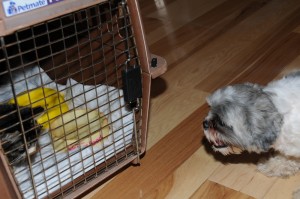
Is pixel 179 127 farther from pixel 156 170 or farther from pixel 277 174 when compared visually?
pixel 277 174

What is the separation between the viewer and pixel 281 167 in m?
1.65

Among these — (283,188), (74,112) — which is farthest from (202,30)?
(74,112)

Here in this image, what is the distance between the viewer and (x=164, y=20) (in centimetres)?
295

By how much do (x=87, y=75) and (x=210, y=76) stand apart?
675mm

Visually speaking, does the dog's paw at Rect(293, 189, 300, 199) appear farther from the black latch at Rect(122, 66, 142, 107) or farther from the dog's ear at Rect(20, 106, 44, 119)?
the dog's ear at Rect(20, 106, 44, 119)

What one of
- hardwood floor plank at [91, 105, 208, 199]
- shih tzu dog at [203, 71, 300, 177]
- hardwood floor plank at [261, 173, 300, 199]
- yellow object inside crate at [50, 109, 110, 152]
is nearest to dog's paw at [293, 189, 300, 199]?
hardwood floor plank at [261, 173, 300, 199]

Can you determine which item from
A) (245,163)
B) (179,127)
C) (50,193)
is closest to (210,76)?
(179,127)

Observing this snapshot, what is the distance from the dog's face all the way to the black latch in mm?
264

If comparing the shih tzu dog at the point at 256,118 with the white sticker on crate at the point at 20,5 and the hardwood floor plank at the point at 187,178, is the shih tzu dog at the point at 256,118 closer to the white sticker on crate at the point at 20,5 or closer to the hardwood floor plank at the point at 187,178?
the hardwood floor plank at the point at 187,178

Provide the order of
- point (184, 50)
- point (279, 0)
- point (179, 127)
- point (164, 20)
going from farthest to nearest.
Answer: point (279, 0) → point (164, 20) → point (184, 50) → point (179, 127)

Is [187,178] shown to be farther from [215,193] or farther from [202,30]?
[202,30]

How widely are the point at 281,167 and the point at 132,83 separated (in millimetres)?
664

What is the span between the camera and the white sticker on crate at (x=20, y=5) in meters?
1.12

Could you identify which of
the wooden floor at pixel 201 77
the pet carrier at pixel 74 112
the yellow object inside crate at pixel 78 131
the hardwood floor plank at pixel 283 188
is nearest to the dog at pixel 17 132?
the pet carrier at pixel 74 112
